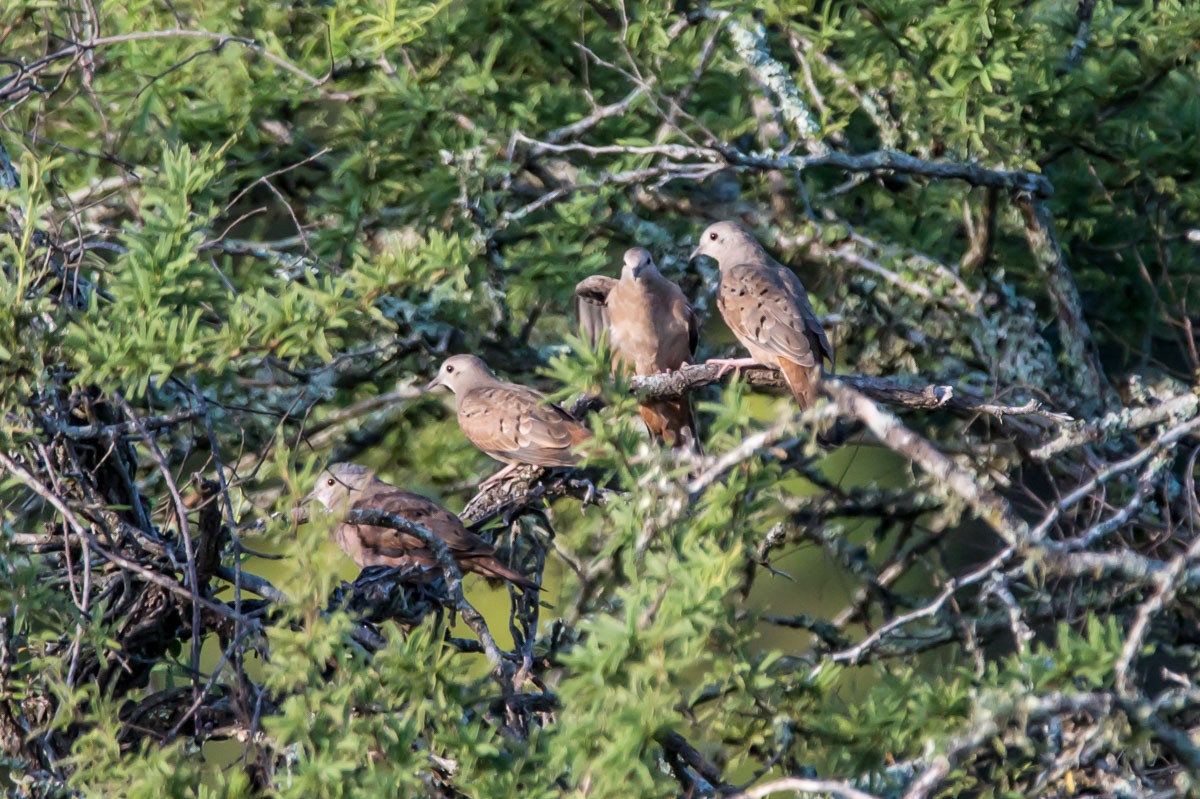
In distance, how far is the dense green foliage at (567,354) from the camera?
3.14m

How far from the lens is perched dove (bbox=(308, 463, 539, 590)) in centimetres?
465

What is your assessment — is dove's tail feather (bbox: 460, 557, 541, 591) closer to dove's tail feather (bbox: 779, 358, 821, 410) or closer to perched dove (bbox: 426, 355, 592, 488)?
perched dove (bbox: 426, 355, 592, 488)

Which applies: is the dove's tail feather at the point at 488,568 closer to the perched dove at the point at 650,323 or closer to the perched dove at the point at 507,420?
the perched dove at the point at 507,420

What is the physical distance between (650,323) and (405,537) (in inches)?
67.0

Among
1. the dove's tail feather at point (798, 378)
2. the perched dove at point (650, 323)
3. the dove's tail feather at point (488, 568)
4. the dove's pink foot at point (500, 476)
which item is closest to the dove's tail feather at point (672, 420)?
the perched dove at point (650, 323)

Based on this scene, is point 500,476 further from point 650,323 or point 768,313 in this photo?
point 768,313

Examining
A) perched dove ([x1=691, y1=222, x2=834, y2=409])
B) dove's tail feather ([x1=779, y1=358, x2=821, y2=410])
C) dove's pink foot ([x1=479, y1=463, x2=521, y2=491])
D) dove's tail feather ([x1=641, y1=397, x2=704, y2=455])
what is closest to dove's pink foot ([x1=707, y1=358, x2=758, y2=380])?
perched dove ([x1=691, y1=222, x2=834, y2=409])

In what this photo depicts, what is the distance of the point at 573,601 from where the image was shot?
645 cm

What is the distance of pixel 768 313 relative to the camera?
5.81m

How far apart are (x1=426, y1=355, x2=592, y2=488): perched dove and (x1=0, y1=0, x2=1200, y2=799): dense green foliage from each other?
0.58 feet

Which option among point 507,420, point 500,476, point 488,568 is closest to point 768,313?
point 507,420

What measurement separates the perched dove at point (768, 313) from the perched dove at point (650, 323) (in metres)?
0.26

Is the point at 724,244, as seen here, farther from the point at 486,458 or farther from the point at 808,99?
the point at 486,458

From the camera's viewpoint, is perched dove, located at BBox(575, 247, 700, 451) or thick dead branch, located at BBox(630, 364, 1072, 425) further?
perched dove, located at BBox(575, 247, 700, 451)
